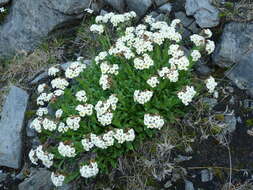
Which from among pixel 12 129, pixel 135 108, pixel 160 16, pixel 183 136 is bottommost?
pixel 12 129

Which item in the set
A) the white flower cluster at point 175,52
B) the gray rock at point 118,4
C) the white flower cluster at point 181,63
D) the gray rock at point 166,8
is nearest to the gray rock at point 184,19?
the gray rock at point 166,8

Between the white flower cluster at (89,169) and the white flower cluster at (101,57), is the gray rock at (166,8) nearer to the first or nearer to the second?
the white flower cluster at (101,57)

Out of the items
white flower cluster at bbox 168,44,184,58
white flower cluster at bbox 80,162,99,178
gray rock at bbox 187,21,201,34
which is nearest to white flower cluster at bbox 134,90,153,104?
white flower cluster at bbox 168,44,184,58

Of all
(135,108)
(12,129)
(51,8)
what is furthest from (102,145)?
(51,8)

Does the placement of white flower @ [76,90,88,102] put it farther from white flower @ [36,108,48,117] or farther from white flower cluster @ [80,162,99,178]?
white flower cluster @ [80,162,99,178]

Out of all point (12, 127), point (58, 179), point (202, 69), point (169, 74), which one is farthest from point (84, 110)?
point (202, 69)

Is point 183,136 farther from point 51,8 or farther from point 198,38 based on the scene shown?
point 51,8
